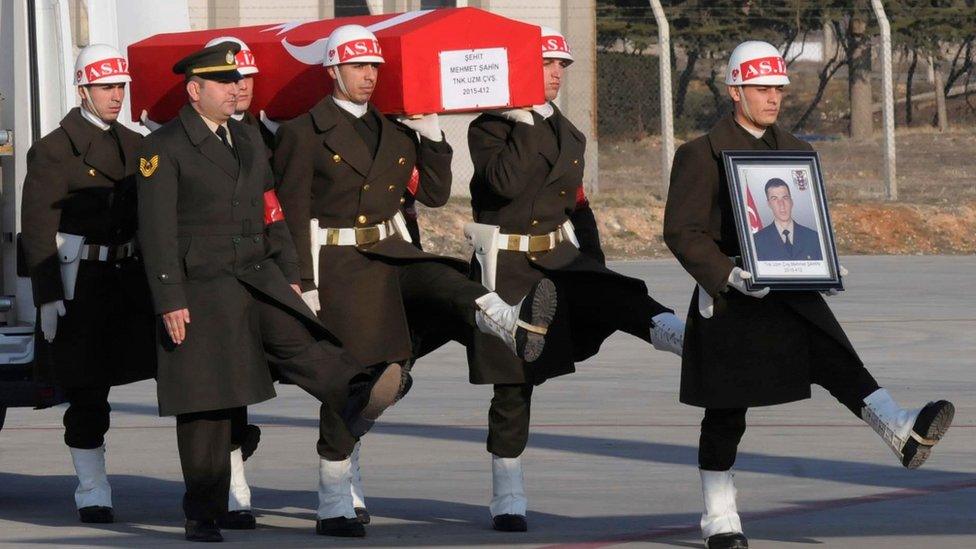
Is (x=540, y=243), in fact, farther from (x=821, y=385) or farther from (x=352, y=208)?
(x=821, y=385)

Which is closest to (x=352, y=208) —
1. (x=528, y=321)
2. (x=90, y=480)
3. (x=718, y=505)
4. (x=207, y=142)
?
(x=207, y=142)

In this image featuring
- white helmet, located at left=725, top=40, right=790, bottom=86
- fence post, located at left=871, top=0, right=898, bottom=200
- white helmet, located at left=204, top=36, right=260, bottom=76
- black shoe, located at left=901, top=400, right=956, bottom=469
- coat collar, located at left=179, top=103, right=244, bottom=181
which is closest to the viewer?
black shoe, located at left=901, top=400, right=956, bottom=469

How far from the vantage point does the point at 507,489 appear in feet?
26.2

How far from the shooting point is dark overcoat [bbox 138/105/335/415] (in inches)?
296

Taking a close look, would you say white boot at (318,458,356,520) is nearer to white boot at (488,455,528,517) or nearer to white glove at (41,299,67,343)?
white boot at (488,455,528,517)

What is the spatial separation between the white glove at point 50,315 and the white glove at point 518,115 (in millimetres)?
1994

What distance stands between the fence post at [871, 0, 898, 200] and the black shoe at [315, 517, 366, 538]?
48.9ft

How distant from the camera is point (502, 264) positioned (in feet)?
26.7

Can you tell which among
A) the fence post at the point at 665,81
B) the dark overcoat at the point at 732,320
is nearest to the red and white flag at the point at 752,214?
the dark overcoat at the point at 732,320

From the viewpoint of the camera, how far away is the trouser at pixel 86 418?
8.30 metres

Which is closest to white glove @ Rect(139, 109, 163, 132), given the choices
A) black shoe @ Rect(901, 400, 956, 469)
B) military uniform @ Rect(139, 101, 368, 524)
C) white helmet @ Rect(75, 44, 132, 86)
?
white helmet @ Rect(75, 44, 132, 86)

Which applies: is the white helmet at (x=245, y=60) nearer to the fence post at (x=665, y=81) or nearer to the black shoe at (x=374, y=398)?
the black shoe at (x=374, y=398)

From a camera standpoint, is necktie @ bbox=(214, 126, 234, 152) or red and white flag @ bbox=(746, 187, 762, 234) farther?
necktie @ bbox=(214, 126, 234, 152)

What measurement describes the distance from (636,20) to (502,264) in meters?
27.6
